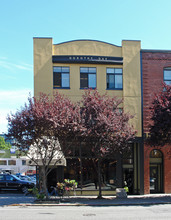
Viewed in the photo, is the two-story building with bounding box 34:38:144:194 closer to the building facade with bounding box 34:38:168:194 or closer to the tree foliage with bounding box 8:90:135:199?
the building facade with bounding box 34:38:168:194

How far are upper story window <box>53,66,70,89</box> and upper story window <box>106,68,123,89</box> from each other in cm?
318

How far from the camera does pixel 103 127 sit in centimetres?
1781

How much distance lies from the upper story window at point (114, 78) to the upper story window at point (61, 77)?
318 cm

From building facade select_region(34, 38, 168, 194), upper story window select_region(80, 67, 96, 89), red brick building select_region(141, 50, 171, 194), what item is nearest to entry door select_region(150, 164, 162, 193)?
red brick building select_region(141, 50, 171, 194)

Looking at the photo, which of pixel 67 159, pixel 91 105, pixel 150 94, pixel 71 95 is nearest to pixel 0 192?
pixel 67 159

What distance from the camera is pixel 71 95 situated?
23016 mm

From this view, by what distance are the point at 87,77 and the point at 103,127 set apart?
6.68 m

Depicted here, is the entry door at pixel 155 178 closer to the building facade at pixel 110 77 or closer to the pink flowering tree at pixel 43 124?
the building facade at pixel 110 77

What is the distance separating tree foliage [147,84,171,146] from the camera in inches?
731

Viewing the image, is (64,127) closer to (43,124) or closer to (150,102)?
(43,124)

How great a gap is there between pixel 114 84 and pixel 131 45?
3383 mm

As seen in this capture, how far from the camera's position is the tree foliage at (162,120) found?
1858 cm

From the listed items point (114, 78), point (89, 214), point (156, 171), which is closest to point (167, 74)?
point (114, 78)

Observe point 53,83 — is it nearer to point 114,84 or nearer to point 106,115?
point 114,84
